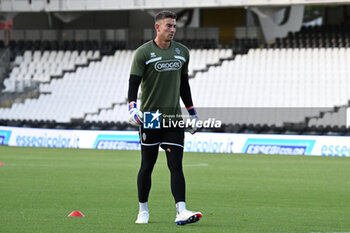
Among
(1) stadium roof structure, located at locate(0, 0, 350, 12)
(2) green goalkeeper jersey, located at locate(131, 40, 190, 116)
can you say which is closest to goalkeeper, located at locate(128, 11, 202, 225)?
(2) green goalkeeper jersey, located at locate(131, 40, 190, 116)

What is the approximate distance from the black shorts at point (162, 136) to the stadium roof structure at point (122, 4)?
2775 cm

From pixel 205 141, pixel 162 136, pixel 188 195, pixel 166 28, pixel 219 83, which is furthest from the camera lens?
pixel 219 83

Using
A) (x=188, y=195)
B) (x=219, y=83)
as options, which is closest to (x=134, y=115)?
(x=188, y=195)

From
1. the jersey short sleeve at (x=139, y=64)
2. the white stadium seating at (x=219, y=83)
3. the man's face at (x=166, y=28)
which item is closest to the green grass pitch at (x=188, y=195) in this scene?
the jersey short sleeve at (x=139, y=64)

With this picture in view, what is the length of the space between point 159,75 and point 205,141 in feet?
69.9

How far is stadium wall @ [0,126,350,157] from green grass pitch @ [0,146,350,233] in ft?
13.4

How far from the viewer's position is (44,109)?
40500 mm

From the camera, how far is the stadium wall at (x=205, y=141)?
2814cm

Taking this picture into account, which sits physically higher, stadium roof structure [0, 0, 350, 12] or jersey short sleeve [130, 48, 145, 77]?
stadium roof structure [0, 0, 350, 12]

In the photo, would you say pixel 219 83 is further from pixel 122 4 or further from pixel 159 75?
pixel 159 75

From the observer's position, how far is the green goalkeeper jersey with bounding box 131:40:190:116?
30.2 feet

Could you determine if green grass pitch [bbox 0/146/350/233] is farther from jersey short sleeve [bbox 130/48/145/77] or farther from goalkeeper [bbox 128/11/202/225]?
jersey short sleeve [bbox 130/48/145/77]

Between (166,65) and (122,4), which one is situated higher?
(122,4)

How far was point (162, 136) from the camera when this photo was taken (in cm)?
938
